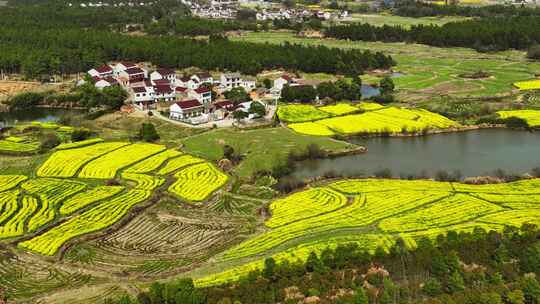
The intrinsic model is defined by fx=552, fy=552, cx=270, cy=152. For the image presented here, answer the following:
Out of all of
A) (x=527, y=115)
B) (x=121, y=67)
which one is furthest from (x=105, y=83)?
(x=527, y=115)

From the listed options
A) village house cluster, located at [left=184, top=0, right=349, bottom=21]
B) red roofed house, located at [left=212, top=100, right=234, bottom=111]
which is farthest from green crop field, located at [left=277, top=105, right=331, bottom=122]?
village house cluster, located at [left=184, top=0, right=349, bottom=21]

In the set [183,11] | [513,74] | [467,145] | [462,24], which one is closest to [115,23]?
[183,11]

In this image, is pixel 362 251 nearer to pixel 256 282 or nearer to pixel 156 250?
pixel 256 282

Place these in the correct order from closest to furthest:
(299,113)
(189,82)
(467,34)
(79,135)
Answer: (79,135) → (299,113) → (189,82) → (467,34)

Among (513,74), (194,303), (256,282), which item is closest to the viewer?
(194,303)

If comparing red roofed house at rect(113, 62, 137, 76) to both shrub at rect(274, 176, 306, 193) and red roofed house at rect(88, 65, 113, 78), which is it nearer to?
red roofed house at rect(88, 65, 113, 78)

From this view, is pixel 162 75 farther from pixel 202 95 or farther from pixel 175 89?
pixel 202 95
